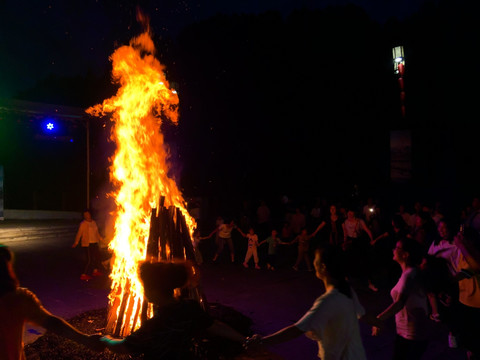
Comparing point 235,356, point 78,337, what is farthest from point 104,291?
point 78,337

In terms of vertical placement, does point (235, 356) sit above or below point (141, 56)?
below

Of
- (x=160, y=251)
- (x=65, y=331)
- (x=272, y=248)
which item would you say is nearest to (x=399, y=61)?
(x=272, y=248)

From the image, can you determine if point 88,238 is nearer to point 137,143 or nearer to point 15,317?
point 137,143

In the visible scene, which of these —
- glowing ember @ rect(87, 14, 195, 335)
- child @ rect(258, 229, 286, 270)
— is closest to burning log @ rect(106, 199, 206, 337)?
glowing ember @ rect(87, 14, 195, 335)

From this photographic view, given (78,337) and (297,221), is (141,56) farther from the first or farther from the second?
(297,221)

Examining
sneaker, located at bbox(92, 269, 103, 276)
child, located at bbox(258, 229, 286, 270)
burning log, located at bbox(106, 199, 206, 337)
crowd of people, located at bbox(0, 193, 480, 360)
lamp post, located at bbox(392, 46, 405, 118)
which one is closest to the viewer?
crowd of people, located at bbox(0, 193, 480, 360)

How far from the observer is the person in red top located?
3.16 metres

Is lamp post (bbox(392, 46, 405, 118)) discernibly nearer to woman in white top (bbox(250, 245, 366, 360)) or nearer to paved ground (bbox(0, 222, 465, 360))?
paved ground (bbox(0, 222, 465, 360))

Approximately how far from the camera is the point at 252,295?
372 inches

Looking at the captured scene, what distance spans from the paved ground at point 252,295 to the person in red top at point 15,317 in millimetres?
3201

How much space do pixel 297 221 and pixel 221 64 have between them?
928 centimetres

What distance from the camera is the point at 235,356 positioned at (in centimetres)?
580

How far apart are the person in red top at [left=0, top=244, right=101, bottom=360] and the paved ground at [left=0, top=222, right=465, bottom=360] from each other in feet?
10.5

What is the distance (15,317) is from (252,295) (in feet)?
22.1
